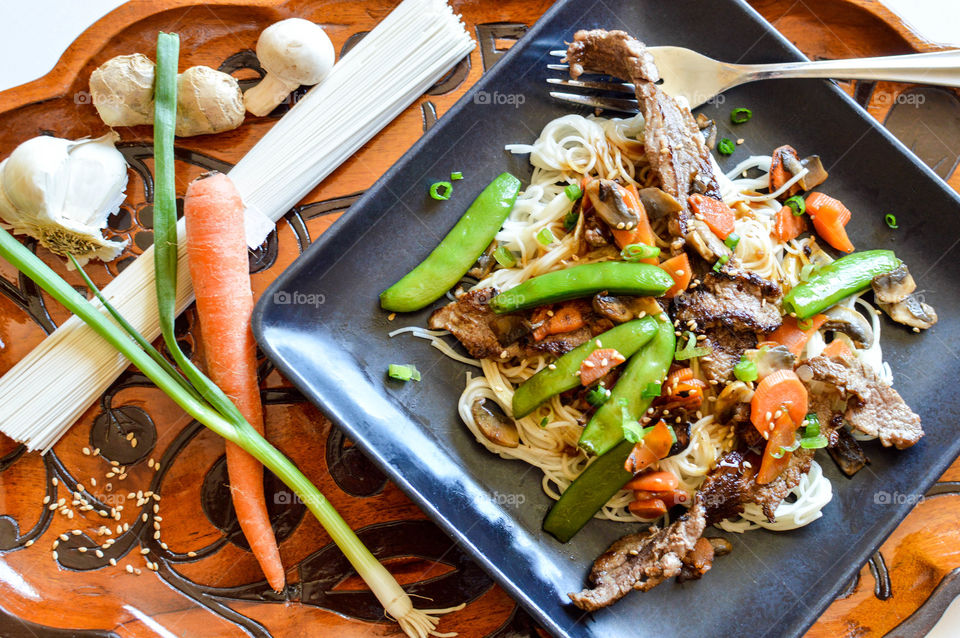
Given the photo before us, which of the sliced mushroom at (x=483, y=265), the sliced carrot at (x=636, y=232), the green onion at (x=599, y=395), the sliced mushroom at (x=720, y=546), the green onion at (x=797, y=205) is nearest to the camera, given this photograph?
the green onion at (x=599, y=395)

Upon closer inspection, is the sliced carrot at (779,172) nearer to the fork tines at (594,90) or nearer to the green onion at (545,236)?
the fork tines at (594,90)

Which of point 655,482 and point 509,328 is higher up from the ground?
point 509,328

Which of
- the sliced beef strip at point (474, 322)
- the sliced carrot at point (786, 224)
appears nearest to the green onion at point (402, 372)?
the sliced beef strip at point (474, 322)

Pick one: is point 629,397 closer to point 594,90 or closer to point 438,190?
point 438,190

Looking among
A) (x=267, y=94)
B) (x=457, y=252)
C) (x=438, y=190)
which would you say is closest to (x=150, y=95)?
(x=267, y=94)

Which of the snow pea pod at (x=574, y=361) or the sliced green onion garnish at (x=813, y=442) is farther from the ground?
the snow pea pod at (x=574, y=361)

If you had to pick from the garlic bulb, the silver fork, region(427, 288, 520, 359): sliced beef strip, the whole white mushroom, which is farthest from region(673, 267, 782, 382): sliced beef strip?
the garlic bulb

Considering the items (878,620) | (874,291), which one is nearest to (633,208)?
(874,291)
